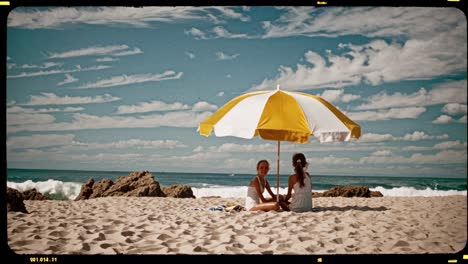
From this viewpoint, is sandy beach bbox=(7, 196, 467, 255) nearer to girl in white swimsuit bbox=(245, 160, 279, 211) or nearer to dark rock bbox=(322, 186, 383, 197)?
girl in white swimsuit bbox=(245, 160, 279, 211)

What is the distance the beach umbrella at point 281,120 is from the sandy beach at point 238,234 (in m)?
1.26

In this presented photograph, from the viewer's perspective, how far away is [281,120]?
5562mm

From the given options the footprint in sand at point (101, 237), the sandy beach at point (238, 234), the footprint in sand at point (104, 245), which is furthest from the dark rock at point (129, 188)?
the footprint in sand at point (104, 245)

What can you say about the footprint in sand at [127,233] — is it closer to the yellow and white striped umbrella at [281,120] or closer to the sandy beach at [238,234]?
the sandy beach at [238,234]

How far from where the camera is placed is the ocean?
75.5 ft

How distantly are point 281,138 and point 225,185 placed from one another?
87.6 ft

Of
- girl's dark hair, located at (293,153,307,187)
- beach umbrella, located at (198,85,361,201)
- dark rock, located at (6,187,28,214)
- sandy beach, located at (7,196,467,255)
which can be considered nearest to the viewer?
sandy beach, located at (7,196,467,255)

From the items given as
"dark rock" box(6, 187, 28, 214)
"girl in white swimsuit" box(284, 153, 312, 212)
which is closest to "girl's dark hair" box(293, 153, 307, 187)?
"girl in white swimsuit" box(284, 153, 312, 212)

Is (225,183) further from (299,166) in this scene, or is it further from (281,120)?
(281,120)

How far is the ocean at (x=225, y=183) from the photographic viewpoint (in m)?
23.0

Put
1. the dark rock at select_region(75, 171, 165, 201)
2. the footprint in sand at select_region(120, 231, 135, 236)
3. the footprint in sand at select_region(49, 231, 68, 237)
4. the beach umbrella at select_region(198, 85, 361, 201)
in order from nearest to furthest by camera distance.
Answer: the footprint in sand at select_region(49, 231, 68, 237) < the footprint in sand at select_region(120, 231, 135, 236) < the beach umbrella at select_region(198, 85, 361, 201) < the dark rock at select_region(75, 171, 165, 201)

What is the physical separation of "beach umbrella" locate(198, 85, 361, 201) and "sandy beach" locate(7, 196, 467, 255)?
1.26 meters
